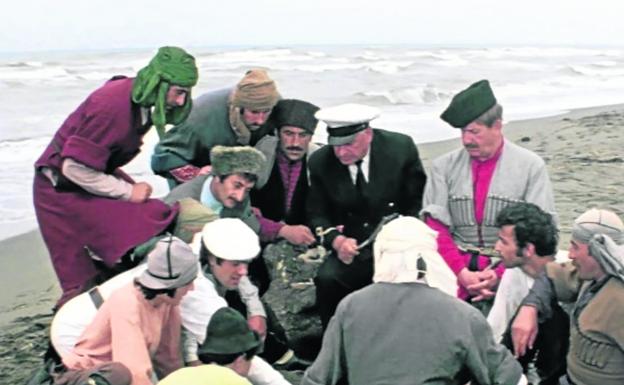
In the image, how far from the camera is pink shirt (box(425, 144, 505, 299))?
426 cm

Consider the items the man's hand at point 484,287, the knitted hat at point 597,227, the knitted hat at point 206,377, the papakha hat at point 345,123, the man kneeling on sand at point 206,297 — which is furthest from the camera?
the papakha hat at point 345,123

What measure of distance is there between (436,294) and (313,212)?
1945 millimetres

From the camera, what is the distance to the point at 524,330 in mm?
3908

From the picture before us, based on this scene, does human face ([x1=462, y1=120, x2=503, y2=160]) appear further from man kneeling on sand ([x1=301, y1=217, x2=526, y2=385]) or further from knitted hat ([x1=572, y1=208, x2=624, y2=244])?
man kneeling on sand ([x1=301, y1=217, x2=526, y2=385])

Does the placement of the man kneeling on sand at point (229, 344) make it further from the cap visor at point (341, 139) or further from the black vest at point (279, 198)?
the black vest at point (279, 198)

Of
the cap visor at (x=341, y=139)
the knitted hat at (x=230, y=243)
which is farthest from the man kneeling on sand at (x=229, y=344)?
the cap visor at (x=341, y=139)

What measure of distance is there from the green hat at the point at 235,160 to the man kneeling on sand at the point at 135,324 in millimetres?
890

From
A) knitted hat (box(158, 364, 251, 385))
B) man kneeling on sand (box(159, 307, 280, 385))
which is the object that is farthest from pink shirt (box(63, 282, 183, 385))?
knitted hat (box(158, 364, 251, 385))

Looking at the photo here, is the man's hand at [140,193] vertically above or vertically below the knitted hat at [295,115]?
below

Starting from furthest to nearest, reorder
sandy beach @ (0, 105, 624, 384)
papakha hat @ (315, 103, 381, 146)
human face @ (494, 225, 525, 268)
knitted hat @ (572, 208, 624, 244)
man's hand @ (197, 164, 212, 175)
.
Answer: sandy beach @ (0, 105, 624, 384)
man's hand @ (197, 164, 212, 175)
papakha hat @ (315, 103, 381, 146)
human face @ (494, 225, 525, 268)
knitted hat @ (572, 208, 624, 244)

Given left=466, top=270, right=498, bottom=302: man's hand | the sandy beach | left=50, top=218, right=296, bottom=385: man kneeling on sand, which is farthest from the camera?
the sandy beach

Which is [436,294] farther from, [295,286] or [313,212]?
[295,286]

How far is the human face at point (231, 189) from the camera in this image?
14.3 feet

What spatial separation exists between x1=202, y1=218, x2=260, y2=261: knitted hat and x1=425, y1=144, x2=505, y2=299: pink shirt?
35.8 inches
